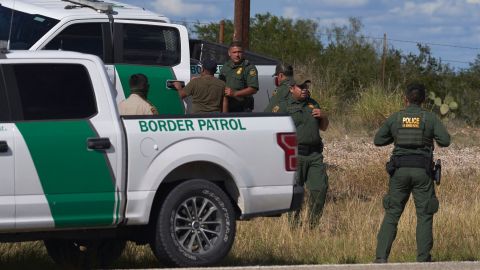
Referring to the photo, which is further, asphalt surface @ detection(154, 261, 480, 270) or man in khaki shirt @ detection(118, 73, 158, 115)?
man in khaki shirt @ detection(118, 73, 158, 115)

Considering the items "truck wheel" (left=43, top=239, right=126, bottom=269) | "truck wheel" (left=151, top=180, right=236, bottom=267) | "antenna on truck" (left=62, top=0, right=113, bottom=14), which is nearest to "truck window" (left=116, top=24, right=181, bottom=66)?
"antenna on truck" (left=62, top=0, right=113, bottom=14)

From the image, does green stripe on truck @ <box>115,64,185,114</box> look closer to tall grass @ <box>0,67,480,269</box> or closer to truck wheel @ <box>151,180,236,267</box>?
tall grass @ <box>0,67,480,269</box>

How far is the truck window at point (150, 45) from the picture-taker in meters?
12.8

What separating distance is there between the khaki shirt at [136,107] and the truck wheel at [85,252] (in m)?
1.25

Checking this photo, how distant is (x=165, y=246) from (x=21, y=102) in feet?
5.33

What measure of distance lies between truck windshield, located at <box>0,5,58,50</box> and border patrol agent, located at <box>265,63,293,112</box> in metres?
2.64

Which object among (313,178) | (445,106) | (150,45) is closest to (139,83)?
(150,45)

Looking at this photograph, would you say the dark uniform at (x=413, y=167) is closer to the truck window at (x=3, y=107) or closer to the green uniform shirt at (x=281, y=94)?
the green uniform shirt at (x=281, y=94)

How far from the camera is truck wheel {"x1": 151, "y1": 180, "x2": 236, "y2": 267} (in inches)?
372

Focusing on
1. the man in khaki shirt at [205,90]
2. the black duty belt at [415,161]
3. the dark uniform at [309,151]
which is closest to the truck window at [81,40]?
the man in khaki shirt at [205,90]

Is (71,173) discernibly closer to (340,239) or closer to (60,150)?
(60,150)

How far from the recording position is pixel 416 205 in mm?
10844

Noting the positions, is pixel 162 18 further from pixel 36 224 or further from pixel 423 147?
pixel 36 224

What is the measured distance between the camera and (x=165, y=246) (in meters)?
9.45
